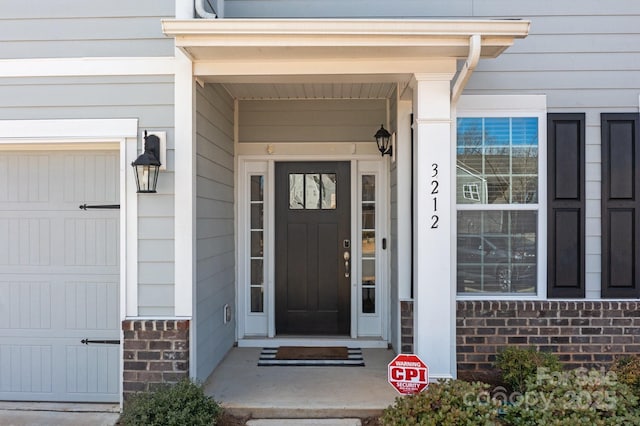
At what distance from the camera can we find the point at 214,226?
395 centimetres

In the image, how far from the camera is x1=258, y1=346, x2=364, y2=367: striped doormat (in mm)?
4113

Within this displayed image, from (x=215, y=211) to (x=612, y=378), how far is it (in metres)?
3.08

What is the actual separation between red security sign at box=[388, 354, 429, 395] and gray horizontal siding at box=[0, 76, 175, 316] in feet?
5.23

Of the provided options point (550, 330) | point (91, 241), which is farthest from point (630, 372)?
point (91, 241)

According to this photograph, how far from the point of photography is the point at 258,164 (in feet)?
15.7

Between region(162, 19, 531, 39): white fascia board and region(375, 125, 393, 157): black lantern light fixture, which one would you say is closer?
region(162, 19, 531, 39): white fascia board

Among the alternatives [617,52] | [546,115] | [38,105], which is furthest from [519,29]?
[38,105]

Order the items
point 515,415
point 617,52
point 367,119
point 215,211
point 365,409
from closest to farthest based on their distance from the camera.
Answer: point 515,415
point 365,409
point 617,52
point 215,211
point 367,119

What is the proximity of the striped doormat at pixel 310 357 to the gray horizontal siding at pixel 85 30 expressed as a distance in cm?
270

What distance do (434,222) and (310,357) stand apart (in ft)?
6.05

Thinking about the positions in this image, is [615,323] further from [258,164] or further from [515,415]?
[258,164]

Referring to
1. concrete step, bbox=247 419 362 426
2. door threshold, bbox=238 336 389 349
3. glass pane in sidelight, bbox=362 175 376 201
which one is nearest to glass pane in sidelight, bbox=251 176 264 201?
glass pane in sidelight, bbox=362 175 376 201

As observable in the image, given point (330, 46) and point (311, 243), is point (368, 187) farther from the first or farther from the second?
point (330, 46)

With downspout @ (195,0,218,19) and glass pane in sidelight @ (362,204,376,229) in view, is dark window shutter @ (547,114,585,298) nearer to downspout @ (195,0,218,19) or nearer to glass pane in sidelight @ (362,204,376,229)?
glass pane in sidelight @ (362,204,376,229)
